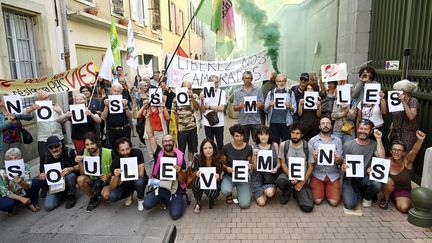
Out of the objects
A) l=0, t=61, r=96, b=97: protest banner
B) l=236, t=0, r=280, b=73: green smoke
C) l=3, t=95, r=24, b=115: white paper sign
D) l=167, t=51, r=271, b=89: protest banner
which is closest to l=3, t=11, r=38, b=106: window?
l=0, t=61, r=96, b=97: protest banner

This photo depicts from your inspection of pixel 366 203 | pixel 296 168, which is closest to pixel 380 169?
pixel 366 203

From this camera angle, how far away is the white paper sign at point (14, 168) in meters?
4.66

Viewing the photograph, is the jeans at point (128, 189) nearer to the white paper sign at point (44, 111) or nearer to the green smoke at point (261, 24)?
the white paper sign at point (44, 111)

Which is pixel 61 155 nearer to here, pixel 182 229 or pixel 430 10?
pixel 182 229

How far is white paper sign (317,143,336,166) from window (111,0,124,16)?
10282 mm

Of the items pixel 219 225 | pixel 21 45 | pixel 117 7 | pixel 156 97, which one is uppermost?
pixel 117 7

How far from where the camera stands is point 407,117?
4715 millimetres

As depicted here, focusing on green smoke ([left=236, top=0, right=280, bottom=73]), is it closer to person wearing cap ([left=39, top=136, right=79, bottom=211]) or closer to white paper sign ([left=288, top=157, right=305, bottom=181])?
white paper sign ([left=288, top=157, right=305, bottom=181])

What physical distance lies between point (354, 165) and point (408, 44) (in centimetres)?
257

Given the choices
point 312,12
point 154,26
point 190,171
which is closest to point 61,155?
point 190,171

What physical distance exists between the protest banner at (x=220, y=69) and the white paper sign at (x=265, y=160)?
247 centimetres

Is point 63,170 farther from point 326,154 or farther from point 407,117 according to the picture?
point 407,117

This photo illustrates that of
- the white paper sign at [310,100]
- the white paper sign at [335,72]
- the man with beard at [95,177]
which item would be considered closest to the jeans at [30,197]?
the man with beard at [95,177]

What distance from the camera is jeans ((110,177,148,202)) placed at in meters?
4.75
